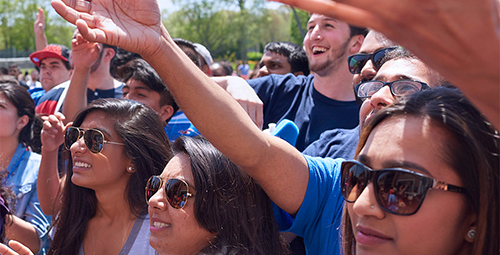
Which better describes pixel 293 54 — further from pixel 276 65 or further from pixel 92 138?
pixel 92 138

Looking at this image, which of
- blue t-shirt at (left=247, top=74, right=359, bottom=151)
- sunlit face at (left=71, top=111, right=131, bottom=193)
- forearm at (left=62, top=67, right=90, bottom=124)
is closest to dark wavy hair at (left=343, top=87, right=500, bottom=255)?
blue t-shirt at (left=247, top=74, right=359, bottom=151)

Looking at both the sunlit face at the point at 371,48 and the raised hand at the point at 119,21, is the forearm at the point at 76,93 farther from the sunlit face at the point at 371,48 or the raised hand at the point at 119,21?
the sunlit face at the point at 371,48

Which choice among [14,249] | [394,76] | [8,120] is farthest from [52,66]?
[394,76]

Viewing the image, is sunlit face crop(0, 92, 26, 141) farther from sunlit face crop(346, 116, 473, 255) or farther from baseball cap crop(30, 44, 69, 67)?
sunlit face crop(346, 116, 473, 255)

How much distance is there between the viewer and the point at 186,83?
60.3 inches

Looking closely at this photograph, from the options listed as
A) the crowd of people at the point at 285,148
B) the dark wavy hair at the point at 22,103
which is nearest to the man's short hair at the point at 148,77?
the crowd of people at the point at 285,148

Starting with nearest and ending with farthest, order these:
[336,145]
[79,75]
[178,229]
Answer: [178,229]
[336,145]
[79,75]

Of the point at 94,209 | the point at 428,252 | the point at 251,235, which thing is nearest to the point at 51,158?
the point at 94,209

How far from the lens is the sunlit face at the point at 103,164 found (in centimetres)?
256

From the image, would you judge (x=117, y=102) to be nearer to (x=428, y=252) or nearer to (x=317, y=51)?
(x=317, y=51)

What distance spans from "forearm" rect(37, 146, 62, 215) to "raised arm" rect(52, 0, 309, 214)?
1.82 m

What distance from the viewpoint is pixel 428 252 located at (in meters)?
1.17

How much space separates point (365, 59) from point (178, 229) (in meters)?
1.30

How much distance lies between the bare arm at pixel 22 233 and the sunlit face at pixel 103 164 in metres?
0.67
